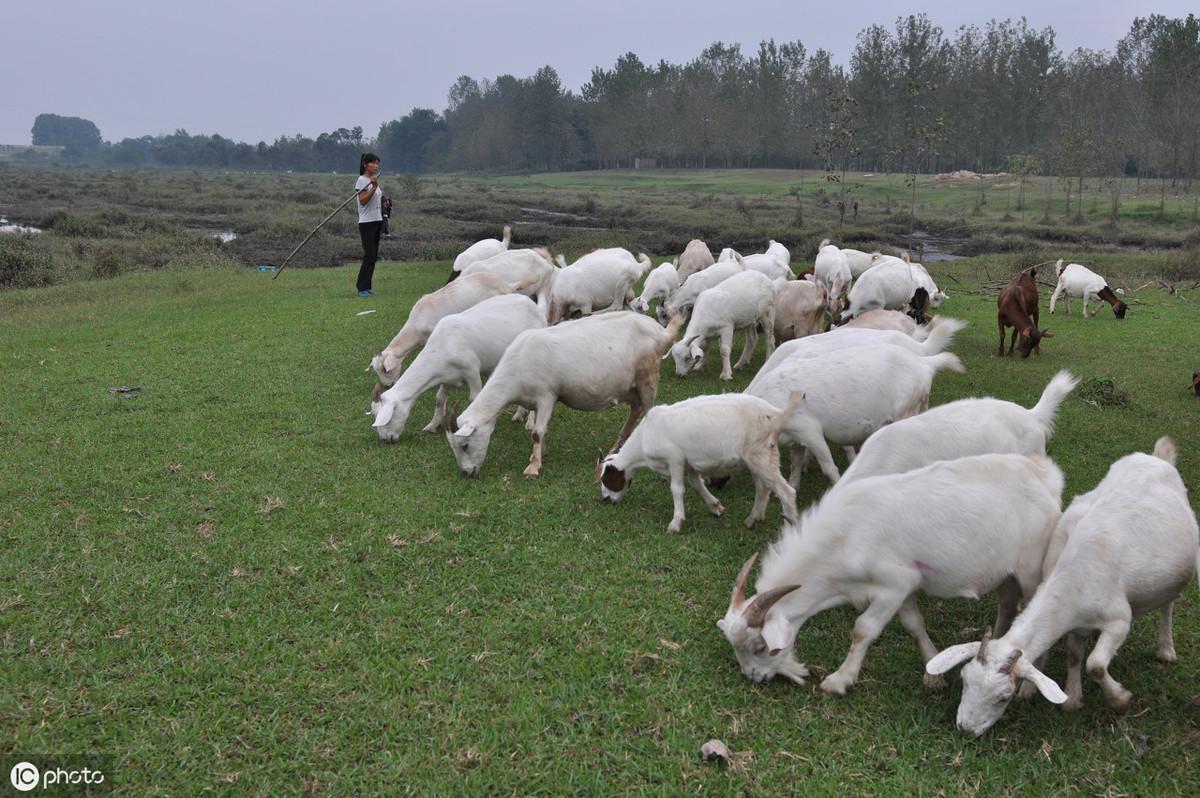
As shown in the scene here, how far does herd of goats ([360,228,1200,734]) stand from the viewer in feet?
13.6

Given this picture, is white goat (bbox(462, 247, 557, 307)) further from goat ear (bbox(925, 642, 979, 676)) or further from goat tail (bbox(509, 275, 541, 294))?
goat ear (bbox(925, 642, 979, 676))

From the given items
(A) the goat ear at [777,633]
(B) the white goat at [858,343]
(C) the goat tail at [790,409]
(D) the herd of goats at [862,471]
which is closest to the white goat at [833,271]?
(D) the herd of goats at [862,471]

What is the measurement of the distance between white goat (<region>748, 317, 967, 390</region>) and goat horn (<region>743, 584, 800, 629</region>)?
3.16m

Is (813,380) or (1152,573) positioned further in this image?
(813,380)

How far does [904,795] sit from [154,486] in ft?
19.5

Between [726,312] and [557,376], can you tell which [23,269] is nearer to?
[726,312]

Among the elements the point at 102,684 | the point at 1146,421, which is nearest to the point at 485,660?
the point at 102,684

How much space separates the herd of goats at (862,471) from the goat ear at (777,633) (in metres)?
0.01

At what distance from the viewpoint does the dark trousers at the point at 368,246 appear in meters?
16.1

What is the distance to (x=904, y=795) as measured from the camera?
12.1 ft

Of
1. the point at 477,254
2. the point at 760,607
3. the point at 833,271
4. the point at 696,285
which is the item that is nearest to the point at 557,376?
the point at 760,607

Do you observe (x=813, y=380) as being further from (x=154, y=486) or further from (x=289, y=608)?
(x=154, y=486)

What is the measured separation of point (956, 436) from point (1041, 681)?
2.12 m

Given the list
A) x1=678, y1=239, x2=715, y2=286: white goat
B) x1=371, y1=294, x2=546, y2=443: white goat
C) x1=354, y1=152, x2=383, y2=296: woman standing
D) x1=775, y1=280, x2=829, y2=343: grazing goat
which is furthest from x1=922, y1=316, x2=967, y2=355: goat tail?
x1=354, y1=152, x2=383, y2=296: woman standing
